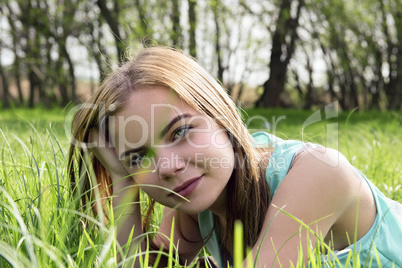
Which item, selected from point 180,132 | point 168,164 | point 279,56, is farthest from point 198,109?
point 279,56

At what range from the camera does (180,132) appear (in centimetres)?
134

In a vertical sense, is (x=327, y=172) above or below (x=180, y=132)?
below

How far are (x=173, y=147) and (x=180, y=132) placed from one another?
0.20ft

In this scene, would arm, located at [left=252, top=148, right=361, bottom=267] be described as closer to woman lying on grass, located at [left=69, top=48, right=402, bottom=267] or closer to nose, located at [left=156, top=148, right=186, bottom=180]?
woman lying on grass, located at [left=69, top=48, right=402, bottom=267]

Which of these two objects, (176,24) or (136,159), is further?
(176,24)

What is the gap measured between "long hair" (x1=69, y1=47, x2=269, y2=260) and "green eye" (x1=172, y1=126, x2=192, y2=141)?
82mm

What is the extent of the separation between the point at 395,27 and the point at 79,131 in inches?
473

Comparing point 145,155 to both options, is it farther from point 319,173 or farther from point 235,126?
point 319,173

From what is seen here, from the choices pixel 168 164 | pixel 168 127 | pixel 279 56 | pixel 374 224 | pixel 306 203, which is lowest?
pixel 374 224

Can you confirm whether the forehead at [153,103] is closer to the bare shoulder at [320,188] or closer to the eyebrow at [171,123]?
the eyebrow at [171,123]

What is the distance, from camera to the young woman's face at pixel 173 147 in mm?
1290

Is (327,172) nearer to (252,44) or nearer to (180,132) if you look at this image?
(180,132)

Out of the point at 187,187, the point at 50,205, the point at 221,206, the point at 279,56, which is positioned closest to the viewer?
the point at 50,205

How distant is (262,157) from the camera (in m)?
1.62
